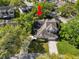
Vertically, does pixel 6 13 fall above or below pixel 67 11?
above

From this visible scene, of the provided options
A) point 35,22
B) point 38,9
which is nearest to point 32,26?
point 35,22

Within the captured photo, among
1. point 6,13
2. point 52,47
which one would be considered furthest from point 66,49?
point 6,13

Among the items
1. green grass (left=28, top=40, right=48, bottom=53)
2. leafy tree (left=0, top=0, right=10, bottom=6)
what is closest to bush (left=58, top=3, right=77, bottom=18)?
leafy tree (left=0, top=0, right=10, bottom=6)

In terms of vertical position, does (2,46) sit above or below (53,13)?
above

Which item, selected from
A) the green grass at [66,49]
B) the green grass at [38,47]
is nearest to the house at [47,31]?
the green grass at [38,47]

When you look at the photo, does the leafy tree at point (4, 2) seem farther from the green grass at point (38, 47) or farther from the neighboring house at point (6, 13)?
the green grass at point (38, 47)

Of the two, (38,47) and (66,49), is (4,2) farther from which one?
(66,49)

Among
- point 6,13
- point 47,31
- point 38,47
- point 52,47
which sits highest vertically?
point 47,31

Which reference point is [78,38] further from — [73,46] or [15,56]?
[15,56]

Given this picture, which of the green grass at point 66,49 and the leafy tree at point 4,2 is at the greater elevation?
the leafy tree at point 4,2
